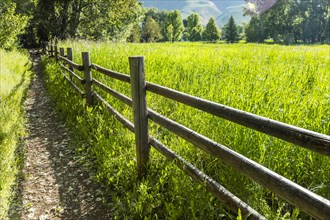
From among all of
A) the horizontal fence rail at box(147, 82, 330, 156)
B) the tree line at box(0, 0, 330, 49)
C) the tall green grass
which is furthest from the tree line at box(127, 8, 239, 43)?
the horizontal fence rail at box(147, 82, 330, 156)

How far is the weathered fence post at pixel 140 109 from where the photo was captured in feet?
10.7

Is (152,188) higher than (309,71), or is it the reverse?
(309,71)

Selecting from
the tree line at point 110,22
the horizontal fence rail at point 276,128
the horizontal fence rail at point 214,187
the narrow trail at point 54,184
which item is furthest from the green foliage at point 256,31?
the horizontal fence rail at point 276,128

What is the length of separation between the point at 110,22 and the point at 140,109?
25.8 m

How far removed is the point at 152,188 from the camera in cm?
317

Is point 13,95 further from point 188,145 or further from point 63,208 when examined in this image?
point 188,145

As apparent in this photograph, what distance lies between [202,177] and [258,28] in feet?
274

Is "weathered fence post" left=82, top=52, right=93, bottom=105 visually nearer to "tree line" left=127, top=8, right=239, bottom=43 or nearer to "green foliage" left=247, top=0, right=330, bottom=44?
"tree line" left=127, top=8, right=239, bottom=43

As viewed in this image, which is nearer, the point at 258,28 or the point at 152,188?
the point at 152,188

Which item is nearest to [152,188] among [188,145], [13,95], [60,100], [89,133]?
[188,145]

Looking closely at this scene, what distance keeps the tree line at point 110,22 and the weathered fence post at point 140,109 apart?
26.1 ft

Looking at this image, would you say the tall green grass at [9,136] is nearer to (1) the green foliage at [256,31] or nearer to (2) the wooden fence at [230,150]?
(2) the wooden fence at [230,150]

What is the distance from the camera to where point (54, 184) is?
412cm

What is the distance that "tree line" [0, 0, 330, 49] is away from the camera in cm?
2111
